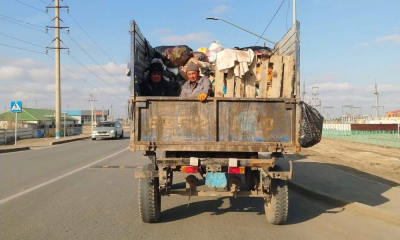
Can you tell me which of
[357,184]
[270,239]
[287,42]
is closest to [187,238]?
[270,239]

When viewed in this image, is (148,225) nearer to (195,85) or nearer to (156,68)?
(195,85)

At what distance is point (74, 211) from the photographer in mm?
6625

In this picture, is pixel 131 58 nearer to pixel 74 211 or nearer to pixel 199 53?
pixel 199 53

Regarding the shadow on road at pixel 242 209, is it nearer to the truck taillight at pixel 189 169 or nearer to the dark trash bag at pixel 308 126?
the truck taillight at pixel 189 169

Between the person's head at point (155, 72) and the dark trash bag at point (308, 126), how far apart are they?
263 centimetres

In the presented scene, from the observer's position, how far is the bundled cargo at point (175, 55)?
23.9 feet

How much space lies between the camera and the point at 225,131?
18.4 ft

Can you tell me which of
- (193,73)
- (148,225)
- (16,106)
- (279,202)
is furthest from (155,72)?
(16,106)

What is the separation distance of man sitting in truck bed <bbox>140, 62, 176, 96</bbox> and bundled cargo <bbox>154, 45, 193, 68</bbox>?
0.42m

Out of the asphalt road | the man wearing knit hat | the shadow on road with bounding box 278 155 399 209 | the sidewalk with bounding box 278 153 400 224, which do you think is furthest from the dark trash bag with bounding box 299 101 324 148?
the shadow on road with bounding box 278 155 399 209

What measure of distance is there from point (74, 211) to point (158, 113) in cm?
252

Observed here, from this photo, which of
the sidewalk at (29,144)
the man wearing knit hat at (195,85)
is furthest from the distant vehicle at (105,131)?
the man wearing knit hat at (195,85)

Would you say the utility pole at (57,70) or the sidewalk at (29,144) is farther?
the utility pole at (57,70)

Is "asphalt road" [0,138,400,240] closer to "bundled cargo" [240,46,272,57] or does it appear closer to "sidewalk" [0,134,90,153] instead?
"bundled cargo" [240,46,272,57]
